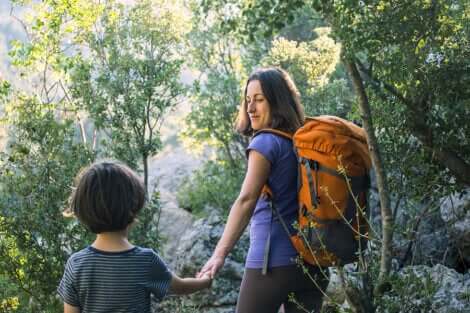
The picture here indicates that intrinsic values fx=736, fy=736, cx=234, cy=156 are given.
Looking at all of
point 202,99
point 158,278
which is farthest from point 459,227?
point 202,99

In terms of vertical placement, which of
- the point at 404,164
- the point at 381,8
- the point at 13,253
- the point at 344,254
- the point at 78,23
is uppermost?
the point at 78,23

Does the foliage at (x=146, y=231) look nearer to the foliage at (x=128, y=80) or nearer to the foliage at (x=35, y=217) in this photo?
the foliage at (x=128, y=80)

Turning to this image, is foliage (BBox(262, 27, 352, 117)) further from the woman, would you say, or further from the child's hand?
the child's hand

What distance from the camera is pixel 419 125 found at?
472 centimetres

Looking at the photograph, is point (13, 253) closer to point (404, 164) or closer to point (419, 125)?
point (404, 164)

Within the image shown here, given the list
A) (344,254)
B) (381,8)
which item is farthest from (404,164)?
(344,254)

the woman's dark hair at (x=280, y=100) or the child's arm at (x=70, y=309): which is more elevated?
the woman's dark hair at (x=280, y=100)

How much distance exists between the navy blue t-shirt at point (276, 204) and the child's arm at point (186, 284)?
266 mm

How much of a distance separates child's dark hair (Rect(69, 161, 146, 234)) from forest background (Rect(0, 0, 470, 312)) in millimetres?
1517

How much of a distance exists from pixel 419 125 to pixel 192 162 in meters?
14.3

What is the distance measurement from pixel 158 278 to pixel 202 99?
9321 mm

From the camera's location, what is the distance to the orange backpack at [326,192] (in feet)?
12.0

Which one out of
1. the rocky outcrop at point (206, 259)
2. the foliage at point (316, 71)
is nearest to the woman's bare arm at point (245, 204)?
the rocky outcrop at point (206, 259)

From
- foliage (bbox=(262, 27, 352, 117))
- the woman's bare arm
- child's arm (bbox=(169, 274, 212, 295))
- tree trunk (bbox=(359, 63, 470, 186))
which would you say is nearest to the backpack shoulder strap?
the woman's bare arm
